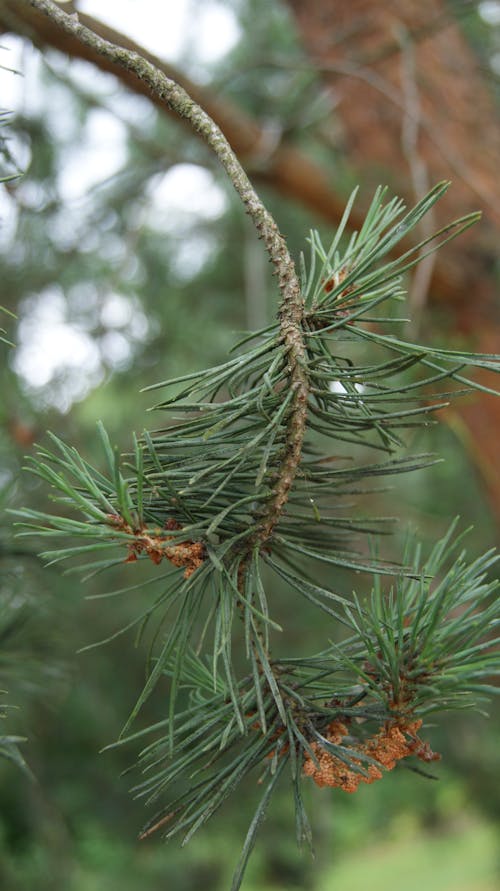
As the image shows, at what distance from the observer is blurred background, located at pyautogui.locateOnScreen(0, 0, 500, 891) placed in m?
1.14

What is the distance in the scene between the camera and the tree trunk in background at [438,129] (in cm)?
160

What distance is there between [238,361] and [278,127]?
1.30 metres

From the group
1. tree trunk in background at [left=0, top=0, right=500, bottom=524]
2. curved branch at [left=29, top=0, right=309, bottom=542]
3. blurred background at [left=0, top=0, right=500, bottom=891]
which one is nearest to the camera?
curved branch at [left=29, top=0, right=309, bottom=542]

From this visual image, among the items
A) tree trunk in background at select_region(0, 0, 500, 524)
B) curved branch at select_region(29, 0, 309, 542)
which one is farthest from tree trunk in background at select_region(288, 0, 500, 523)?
curved branch at select_region(29, 0, 309, 542)

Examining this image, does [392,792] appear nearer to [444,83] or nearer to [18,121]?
[444,83]

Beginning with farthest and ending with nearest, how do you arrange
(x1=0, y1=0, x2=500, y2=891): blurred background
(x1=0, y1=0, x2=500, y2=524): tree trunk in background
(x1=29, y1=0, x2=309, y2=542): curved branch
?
(x1=0, y1=0, x2=500, y2=524): tree trunk in background, (x1=0, y1=0, x2=500, y2=891): blurred background, (x1=29, y1=0, x2=309, y2=542): curved branch

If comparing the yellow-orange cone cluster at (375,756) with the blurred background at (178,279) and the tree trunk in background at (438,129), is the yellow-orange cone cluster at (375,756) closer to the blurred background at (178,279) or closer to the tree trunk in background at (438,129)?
the blurred background at (178,279)

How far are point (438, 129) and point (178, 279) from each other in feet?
5.61

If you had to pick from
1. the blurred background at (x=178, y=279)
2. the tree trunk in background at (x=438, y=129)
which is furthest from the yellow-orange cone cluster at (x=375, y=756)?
the tree trunk in background at (x=438, y=129)

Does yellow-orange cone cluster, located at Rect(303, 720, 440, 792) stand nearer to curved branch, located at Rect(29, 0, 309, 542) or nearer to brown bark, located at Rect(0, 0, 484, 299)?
curved branch, located at Rect(29, 0, 309, 542)

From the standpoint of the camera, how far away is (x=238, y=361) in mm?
450

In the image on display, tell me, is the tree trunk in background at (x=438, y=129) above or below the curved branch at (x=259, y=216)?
above

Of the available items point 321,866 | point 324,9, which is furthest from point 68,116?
point 321,866

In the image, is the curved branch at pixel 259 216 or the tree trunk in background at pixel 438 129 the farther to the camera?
the tree trunk in background at pixel 438 129
